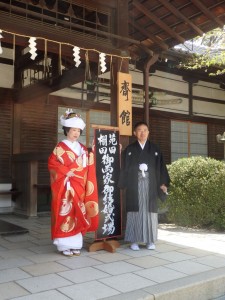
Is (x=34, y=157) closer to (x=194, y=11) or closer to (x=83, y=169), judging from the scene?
(x=83, y=169)

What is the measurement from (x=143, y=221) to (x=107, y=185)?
787mm

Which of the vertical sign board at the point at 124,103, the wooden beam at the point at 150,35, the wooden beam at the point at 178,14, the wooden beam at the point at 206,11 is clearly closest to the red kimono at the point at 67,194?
the vertical sign board at the point at 124,103

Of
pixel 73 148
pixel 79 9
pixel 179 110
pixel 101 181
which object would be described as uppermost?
pixel 79 9

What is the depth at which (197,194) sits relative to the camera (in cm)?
754

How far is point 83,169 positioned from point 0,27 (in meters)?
2.31

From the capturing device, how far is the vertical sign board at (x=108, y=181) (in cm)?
568

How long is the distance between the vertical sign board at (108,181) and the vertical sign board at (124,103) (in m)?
0.24

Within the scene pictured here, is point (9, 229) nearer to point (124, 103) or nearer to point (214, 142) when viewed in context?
point (124, 103)

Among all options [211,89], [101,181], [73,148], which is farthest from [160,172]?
[211,89]

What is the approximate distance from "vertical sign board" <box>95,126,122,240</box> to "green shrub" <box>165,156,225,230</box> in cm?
225

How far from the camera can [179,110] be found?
12469 mm

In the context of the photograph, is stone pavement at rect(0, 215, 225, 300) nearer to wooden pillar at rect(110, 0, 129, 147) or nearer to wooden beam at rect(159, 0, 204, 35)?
wooden pillar at rect(110, 0, 129, 147)

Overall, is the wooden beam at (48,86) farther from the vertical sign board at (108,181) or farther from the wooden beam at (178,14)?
the vertical sign board at (108,181)

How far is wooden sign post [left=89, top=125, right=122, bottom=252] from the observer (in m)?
5.66
